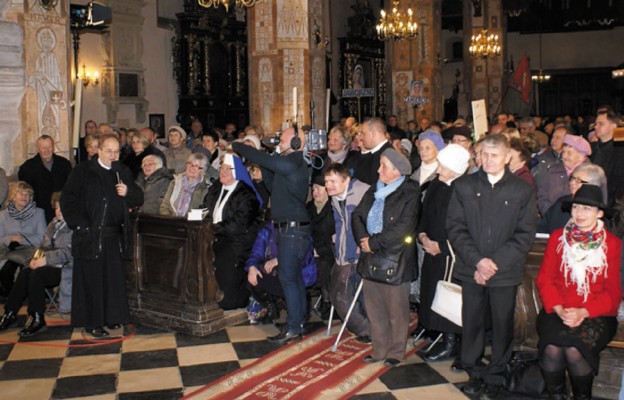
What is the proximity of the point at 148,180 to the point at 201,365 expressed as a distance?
2551 mm

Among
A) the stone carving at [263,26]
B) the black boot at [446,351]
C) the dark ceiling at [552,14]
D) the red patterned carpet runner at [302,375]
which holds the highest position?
the dark ceiling at [552,14]

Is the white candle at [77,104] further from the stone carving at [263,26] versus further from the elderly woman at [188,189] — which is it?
the stone carving at [263,26]

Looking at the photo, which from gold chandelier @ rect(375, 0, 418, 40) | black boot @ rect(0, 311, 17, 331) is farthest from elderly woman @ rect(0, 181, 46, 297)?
gold chandelier @ rect(375, 0, 418, 40)

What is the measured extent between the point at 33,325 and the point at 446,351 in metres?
3.82

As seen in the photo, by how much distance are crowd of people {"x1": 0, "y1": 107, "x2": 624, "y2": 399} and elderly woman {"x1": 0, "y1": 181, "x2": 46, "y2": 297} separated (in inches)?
0.6

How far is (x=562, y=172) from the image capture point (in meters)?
7.33

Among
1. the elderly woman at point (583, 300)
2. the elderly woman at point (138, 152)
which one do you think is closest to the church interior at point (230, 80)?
the elderly woman at point (583, 300)

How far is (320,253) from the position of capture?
23.6ft

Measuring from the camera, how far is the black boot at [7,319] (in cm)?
728

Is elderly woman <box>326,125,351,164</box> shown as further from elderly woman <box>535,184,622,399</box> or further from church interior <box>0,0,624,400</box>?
elderly woman <box>535,184,622,399</box>

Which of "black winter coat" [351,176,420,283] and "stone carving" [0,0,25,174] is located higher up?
"stone carving" [0,0,25,174]

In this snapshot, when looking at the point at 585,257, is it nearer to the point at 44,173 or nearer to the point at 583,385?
the point at 583,385

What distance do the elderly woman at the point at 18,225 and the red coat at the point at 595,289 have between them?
5258mm

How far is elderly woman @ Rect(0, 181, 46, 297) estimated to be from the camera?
7879 mm
